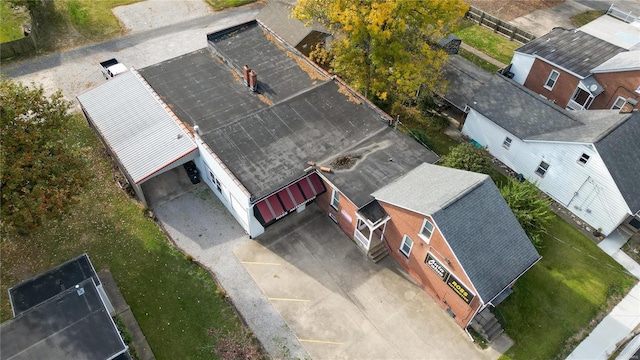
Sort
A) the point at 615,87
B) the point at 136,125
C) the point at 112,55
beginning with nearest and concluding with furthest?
the point at 136,125
the point at 615,87
the point at 112,55

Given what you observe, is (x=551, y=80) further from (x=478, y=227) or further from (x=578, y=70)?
(x=478, y=227)

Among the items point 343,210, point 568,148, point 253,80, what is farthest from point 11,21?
point 568,148

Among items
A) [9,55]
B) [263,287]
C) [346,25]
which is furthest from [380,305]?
[9,55]

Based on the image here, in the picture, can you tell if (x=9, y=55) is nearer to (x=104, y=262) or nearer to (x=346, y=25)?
(x=104, y=262)

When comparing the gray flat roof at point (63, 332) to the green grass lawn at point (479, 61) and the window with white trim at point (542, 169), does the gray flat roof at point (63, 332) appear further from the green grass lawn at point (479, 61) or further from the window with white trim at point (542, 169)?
the green grass lawn at point (479, 61)

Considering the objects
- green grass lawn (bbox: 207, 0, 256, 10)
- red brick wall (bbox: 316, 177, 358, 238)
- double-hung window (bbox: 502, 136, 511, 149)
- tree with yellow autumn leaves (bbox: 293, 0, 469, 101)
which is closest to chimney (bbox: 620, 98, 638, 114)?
double-hung window (bbox: 502, 136, 511, 149)
